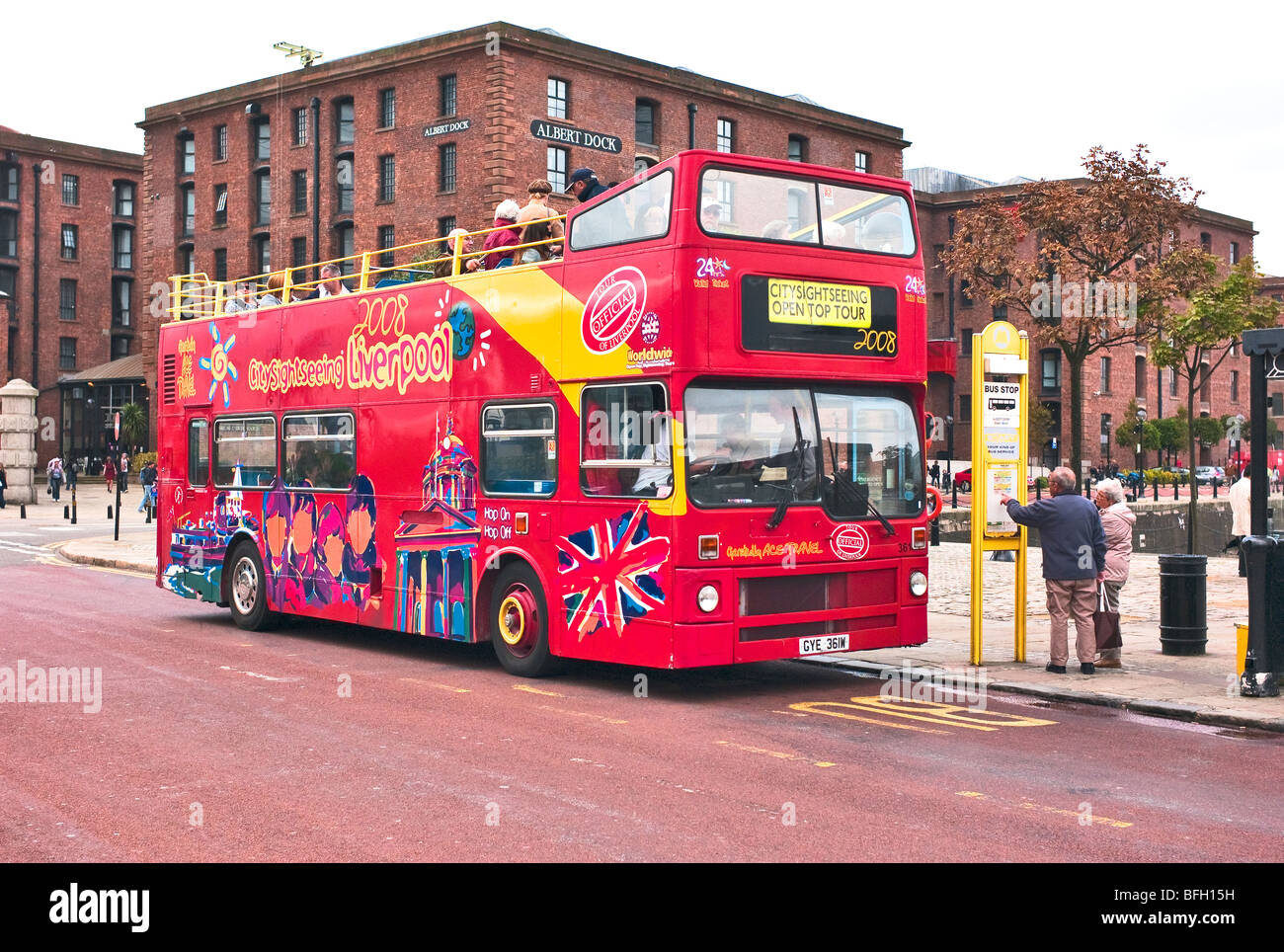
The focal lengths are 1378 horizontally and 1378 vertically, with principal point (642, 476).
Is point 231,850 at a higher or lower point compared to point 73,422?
lower

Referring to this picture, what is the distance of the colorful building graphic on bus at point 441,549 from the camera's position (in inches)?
500

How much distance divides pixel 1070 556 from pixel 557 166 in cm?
4522

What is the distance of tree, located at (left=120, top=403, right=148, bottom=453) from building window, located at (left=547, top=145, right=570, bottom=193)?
29983mm

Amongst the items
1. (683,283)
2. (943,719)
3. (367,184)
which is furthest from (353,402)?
(367,184)

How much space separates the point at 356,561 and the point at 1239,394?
301 feet

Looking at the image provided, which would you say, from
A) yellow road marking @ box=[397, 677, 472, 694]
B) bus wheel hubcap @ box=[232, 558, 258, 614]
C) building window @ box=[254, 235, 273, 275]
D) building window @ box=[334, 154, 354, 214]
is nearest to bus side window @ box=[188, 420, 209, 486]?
bus wheel hubcap @ box=[232, 558, 258, 614]

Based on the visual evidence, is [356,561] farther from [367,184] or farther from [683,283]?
[367,184]

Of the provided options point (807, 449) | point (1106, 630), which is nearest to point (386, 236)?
point (1106, 630)

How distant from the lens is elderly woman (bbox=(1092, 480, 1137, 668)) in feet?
41.5

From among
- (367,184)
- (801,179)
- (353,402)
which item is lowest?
(353,402)

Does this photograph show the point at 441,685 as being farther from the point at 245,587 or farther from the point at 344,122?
the point at 344,122

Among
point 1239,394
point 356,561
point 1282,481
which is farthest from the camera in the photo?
point 1239,394

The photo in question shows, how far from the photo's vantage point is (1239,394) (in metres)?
94.4

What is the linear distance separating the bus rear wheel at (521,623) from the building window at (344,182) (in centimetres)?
5038
